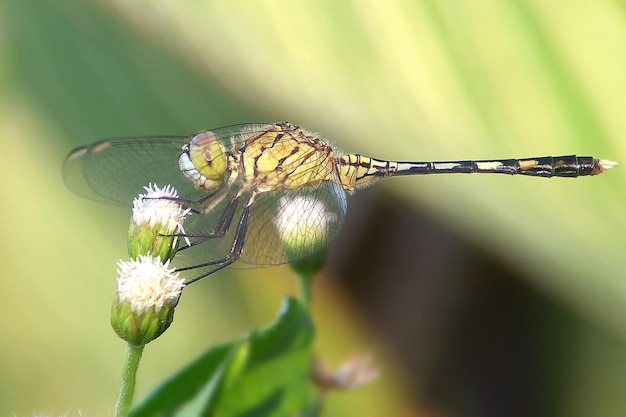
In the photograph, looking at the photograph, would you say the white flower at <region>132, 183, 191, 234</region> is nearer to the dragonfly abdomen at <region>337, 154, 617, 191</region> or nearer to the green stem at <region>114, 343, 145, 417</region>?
the green stem at <region>114, 343, 145, 417</region>

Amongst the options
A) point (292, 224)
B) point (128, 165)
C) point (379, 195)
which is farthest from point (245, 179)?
point (379, 195)

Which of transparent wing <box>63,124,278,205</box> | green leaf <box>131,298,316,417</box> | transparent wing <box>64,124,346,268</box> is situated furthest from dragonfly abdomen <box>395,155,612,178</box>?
green leaf <box>131,298,316,417</box>

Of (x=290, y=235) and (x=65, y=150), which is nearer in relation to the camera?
(x=290, y=235)

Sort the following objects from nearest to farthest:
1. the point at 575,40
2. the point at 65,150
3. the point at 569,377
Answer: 1. the point at 575,40
2. the point at 569,377
3. the point at 65,150

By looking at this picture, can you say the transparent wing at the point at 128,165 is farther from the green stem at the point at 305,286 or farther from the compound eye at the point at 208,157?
the green stem at the point at 305,286

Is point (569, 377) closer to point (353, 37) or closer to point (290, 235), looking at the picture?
point (290, 235)

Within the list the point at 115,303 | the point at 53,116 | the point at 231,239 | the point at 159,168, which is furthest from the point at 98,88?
the point at 115,303

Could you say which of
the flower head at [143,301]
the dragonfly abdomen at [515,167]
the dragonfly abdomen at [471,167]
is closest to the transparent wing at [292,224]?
the dragonfly abdomen at [471,167]
